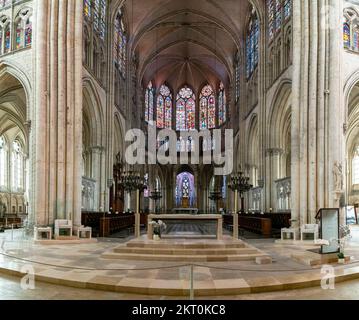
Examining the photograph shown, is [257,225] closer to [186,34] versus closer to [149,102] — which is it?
[186,34]

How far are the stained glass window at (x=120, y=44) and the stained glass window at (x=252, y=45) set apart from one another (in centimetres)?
1118

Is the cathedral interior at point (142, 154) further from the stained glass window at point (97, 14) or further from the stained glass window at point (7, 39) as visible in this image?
the stained glass window at point (97, 14)

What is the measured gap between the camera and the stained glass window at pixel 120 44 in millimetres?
31984

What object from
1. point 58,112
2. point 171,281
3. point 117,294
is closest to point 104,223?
point 58,112

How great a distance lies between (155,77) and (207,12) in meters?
15.1

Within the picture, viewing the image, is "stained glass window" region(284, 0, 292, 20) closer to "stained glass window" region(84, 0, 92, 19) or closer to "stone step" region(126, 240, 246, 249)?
"stained glass window" region(84, 0, 92, 19)

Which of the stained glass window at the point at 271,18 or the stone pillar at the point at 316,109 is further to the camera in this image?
the stained glass window at the point at 271,18

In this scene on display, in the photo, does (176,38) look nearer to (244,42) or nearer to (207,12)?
(207,12)

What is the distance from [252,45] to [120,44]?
11387 mm

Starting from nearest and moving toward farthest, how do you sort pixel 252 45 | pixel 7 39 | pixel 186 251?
pixel 186 251
pixel 7 39
pixel 252 45

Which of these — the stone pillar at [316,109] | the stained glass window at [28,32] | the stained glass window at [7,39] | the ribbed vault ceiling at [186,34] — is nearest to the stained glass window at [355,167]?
the ribbed vault ceiling at [186,34]

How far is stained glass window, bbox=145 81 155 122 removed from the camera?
→ 48.3 metres

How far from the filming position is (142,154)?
41.9 meters

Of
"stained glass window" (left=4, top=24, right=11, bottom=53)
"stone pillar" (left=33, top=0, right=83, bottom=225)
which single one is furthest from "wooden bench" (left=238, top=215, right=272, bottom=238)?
"stained glass window" (left=4, top=24, right=11, bottom=53)
